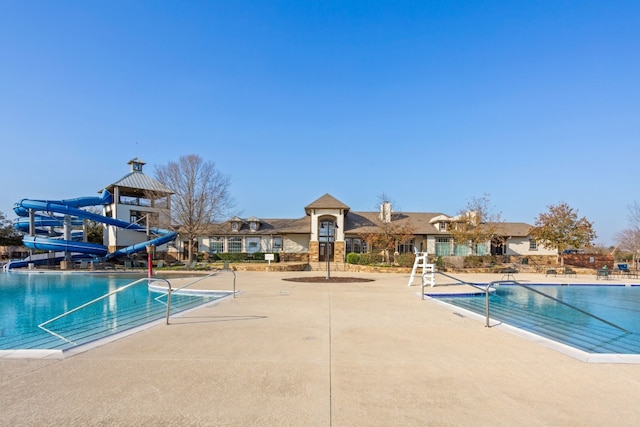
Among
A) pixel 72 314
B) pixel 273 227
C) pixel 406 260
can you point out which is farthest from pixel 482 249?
pixel 72 314

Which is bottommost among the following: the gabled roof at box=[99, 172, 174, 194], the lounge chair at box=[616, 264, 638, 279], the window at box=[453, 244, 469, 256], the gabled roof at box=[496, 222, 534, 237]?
the lounge chair at box=[616, 264, 638, 279]

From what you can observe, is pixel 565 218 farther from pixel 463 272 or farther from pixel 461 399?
pixel 461 399

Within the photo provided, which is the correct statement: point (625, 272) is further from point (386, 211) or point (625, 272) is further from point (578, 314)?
point (578, 314)

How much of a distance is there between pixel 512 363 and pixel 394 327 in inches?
103

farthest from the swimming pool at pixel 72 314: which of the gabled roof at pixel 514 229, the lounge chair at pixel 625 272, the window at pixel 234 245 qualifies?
the gabled roof at pixel 514 229

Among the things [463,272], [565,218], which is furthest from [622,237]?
[463,272]

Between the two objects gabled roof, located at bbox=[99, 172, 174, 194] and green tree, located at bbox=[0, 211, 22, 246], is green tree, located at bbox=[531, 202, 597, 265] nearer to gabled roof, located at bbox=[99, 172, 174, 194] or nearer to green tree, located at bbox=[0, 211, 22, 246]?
gabled roof, located at bbox=[99, 172, 174, 194]

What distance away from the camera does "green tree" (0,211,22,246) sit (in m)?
40.8

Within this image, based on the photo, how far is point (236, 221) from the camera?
36.2m

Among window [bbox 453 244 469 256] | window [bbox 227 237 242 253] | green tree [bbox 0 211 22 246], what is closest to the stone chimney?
window [bbox 453 244 469 256]

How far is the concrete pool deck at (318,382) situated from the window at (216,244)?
2951 cm

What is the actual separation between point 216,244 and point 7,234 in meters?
26.9

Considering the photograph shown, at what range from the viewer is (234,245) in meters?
35.9

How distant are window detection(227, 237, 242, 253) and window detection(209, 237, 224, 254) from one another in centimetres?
73
